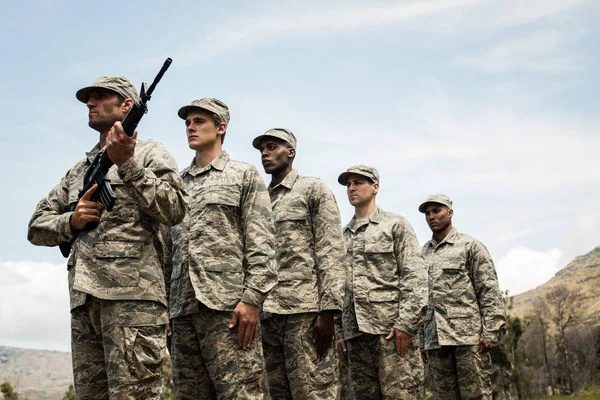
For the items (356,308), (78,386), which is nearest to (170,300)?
(78,386)

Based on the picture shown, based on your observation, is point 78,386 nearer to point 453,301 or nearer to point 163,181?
point 163,181

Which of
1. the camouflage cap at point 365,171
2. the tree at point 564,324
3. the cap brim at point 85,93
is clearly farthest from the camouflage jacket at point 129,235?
the tree at point 564,324

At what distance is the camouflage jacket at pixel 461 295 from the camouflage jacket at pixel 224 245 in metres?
4.26

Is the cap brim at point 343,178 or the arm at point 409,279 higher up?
the cap brim at point 343,178

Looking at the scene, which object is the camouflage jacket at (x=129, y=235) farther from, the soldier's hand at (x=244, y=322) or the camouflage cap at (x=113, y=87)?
the soldier's hand at (x=244, y=322)

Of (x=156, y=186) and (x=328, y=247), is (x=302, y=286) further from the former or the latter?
(x=156, y=186)

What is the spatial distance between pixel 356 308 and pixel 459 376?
213cm

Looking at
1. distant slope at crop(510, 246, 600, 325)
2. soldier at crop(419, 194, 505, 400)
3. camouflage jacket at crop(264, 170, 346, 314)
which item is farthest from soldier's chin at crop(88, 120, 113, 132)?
distant slope at crop(510, 246, 600, 325)

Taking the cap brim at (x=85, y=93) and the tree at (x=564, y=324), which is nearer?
the cap brim at (x=85, y=93)

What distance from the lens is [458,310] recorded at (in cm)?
855

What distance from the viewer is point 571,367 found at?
208ft

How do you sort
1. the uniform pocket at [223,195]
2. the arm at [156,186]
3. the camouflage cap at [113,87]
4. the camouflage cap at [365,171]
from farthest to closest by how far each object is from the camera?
the camouflage cap at [365,171] < the uniform pocket at [223,195] < the camouflage cap at [113,87] < the arm at [156,186]

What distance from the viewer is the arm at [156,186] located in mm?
3873

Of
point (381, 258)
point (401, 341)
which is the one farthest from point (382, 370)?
point (381, 258)
